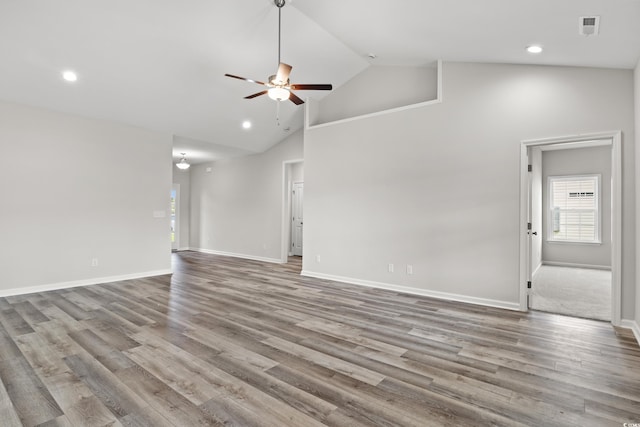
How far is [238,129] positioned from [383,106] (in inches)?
130

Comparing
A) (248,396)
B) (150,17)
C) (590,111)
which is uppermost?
(150,17)

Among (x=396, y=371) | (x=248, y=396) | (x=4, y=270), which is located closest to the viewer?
(x=248, y=396)

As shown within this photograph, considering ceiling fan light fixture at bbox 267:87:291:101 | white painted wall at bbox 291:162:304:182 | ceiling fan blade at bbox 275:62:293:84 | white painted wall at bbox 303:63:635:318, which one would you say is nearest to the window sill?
white painted wall at bbox 303:63:635:318

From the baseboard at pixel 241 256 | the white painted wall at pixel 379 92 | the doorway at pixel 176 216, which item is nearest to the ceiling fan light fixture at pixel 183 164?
the doorway at pixel 176 216

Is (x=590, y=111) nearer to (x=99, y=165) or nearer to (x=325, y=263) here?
(x=325, y=263)

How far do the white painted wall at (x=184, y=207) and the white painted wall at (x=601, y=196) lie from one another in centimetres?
1046

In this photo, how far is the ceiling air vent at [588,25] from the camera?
2781 mm

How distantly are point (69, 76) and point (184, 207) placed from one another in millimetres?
6496

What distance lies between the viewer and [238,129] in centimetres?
722

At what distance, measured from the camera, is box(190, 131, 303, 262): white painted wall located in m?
8.27

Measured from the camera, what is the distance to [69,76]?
457 centimetres

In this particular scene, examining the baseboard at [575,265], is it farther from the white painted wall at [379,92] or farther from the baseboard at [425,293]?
the white painted wall at [379,92]

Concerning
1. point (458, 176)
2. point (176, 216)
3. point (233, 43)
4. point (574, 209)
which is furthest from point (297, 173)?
point (574, 209)

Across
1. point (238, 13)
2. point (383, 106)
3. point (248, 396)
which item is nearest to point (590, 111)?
point (383, 106)
